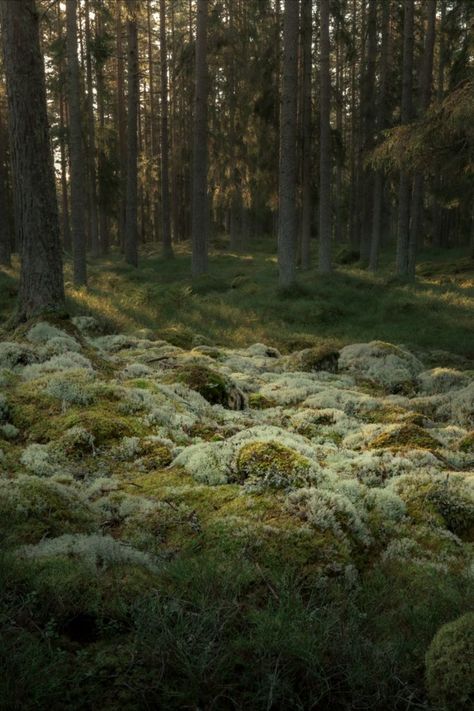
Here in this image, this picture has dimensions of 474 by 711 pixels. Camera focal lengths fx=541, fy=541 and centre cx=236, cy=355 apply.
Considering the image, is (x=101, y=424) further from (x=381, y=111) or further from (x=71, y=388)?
(x=381, y=111)

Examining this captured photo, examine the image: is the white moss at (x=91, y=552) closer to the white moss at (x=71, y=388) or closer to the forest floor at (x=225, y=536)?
the forest floor at (x=225, y=536)

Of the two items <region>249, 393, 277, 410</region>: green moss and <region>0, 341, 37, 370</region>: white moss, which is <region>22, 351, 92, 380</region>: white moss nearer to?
<region>0, 341, 37, 370</region>: white moss

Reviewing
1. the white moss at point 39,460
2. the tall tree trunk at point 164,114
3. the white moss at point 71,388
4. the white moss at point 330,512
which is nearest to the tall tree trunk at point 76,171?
the tall tree trunk at point 164,114

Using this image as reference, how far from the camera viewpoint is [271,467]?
15.4 ft

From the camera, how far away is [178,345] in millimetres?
11633

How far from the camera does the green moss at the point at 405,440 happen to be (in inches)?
224

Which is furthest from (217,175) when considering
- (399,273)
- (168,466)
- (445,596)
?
(445,596)

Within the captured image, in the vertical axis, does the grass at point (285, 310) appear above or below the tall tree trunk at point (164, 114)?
below

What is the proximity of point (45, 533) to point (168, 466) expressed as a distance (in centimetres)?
165

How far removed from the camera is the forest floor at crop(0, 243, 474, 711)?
2.44 metres

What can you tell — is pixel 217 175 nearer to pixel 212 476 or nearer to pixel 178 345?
pixel 178 345

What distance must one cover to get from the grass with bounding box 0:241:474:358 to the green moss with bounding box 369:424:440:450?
6667 millimetres

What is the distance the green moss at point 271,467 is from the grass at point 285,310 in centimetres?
709

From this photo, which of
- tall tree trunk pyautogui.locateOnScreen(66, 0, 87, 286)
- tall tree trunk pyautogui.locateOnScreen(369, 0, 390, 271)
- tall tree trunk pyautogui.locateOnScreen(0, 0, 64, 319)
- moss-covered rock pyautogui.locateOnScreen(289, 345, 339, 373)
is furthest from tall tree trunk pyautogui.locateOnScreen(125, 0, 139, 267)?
moss-covered rock pyautogui.locateOnScreen(289, 345, 339, 373)
